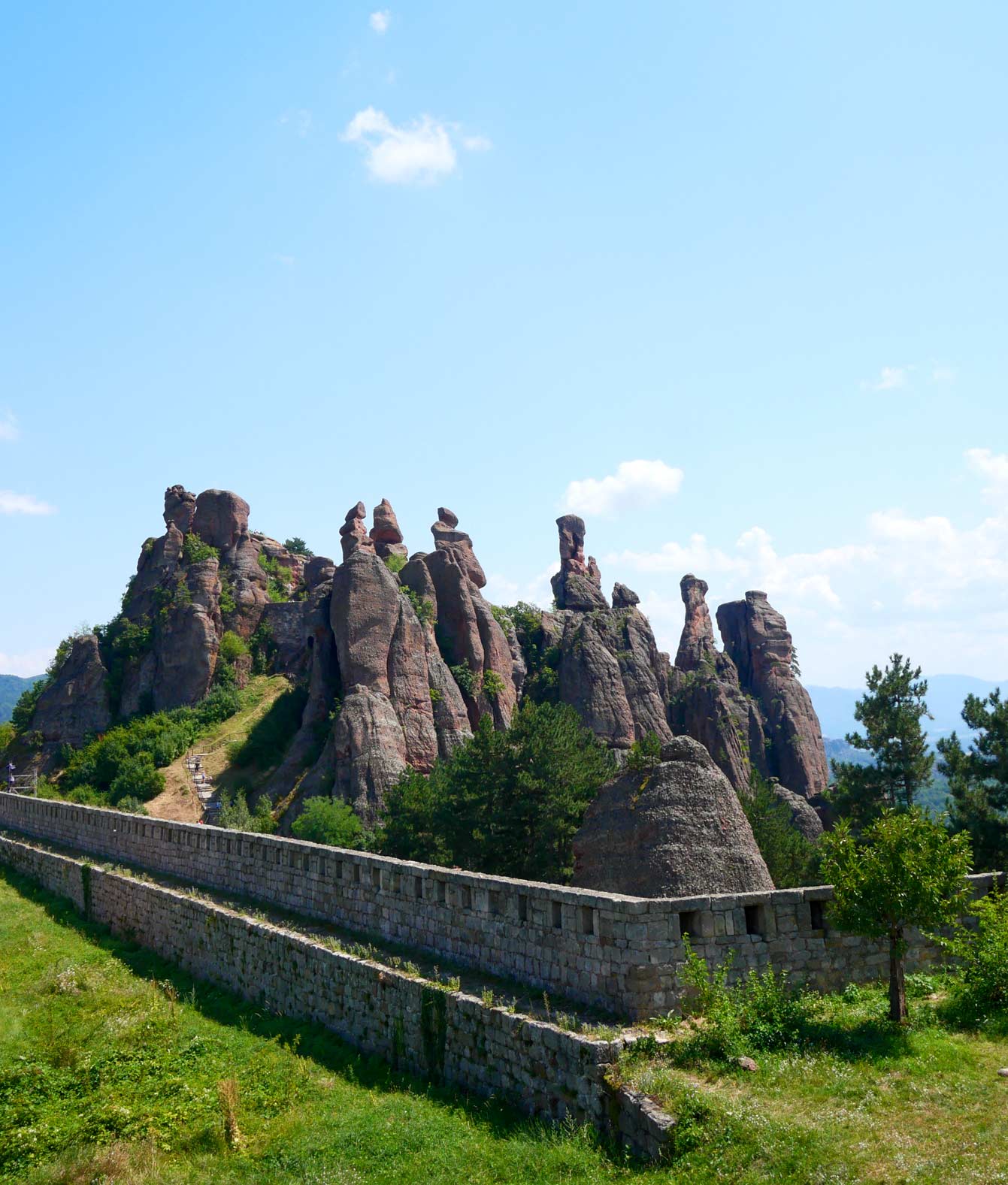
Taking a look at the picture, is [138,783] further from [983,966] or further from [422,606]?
[983,966]

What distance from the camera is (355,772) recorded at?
3766 centimetres

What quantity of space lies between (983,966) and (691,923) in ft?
10.8

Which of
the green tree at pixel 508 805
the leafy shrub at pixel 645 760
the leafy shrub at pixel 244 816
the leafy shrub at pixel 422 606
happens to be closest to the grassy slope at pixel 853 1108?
the leafy shrub at pixel 645 760

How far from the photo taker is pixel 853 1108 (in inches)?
333

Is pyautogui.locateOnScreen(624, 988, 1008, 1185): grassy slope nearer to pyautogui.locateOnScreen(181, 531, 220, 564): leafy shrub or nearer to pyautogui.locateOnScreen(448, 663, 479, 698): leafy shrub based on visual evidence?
pyautogui.locateOnScreen(448, 663, 479, 698): leafy shrub

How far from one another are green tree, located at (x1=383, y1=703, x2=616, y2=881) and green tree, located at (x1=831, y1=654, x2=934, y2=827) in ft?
29.5

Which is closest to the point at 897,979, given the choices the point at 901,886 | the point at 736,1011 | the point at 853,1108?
the point at 901,886

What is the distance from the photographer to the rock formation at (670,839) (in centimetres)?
1891

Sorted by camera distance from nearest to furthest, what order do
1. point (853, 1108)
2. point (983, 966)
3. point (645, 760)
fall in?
1. point (853, 1108)
2. point (983, 966)
3. point (645, 760)

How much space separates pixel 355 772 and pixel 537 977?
26507 mm

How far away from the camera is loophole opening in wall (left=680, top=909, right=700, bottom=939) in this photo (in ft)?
36.3

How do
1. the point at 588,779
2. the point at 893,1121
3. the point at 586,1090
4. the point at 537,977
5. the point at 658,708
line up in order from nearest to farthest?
the point at 893,1121, the point at 586,1090, the point at 537,977, the point at 588,779, the point at 658,708

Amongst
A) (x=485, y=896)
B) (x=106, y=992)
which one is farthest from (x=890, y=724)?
(x=106, y=992)

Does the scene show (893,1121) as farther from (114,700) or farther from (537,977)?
(114,700)
